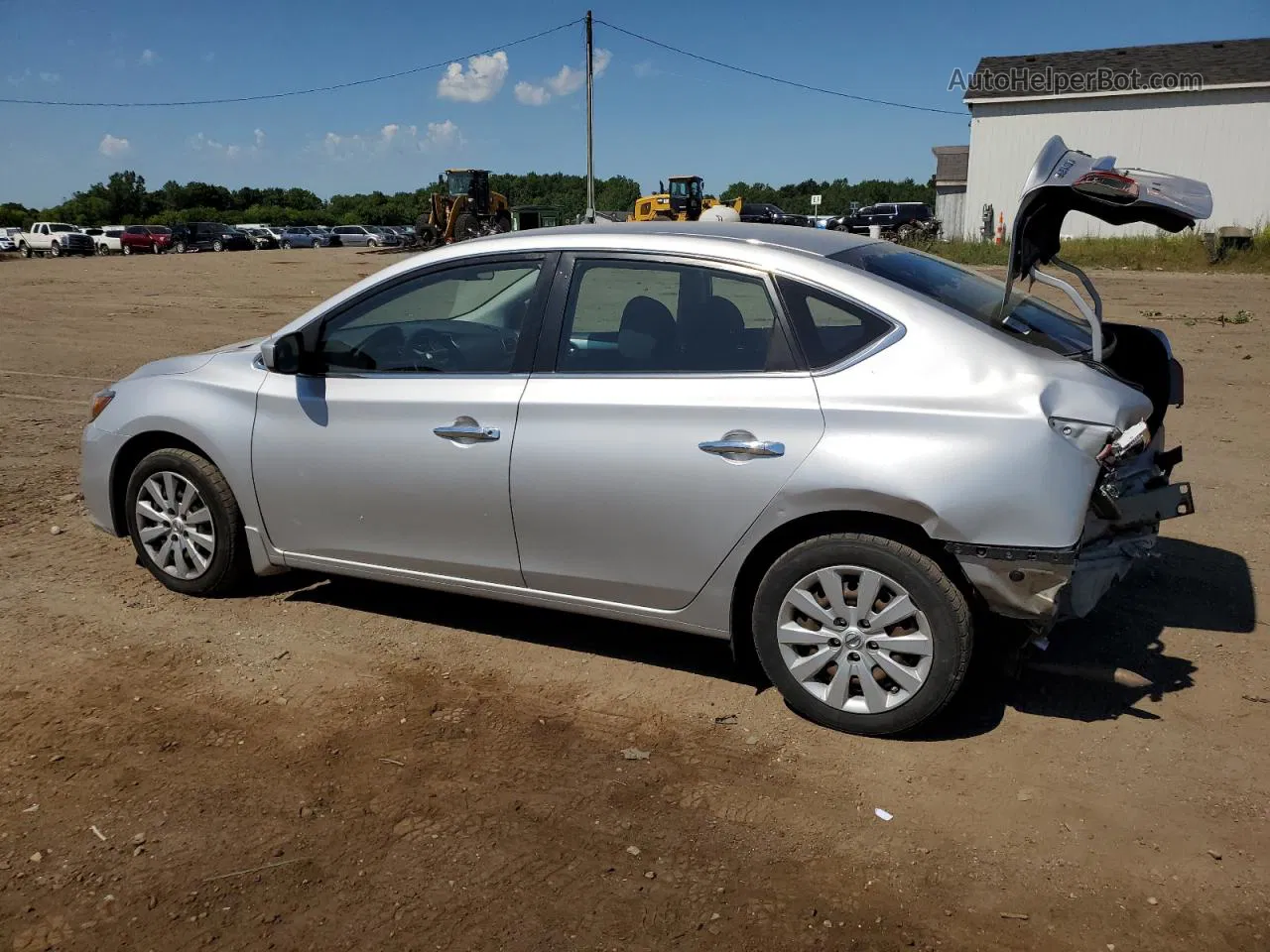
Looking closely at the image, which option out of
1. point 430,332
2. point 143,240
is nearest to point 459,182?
point 143,240

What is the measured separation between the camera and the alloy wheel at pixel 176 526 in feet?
16.6

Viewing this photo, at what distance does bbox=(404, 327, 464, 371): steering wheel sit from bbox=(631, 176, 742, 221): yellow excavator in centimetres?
3824

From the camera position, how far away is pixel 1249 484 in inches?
272

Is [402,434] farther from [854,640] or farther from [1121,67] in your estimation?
[1121,67]

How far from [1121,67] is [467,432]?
1532 inches

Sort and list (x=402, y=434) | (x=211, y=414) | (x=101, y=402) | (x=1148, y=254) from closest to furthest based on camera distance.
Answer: (x=402, y=434)
(x=211, y=414)
(x=101, y=402)
(x=1148, y=254)

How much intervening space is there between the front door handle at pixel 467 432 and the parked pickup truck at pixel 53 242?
181 feet

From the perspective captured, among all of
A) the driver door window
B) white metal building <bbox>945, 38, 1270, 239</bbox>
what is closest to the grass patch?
white metal building <bbox>945, 38, 1270, 239</bbox>

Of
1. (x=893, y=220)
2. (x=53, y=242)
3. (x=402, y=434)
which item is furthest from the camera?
(x=53, y=242)

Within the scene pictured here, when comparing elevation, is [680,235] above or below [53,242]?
above

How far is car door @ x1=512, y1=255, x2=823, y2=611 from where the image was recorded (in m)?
3.87

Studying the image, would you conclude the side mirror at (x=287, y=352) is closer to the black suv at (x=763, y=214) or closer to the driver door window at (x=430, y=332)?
the driver door window at (x=430, y=332)

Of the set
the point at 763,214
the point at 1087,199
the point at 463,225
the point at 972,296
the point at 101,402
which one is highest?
the point at 763,214

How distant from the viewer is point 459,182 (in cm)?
4359
